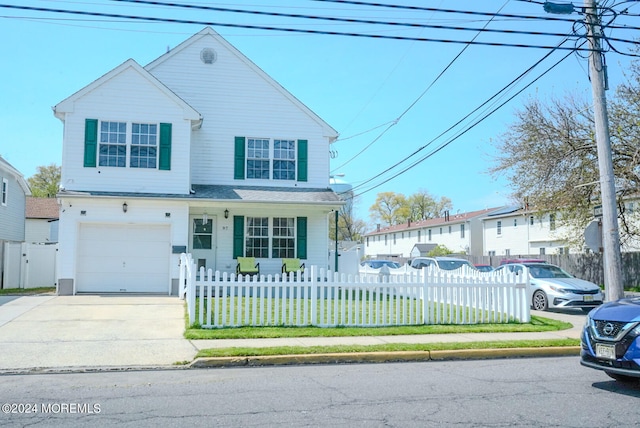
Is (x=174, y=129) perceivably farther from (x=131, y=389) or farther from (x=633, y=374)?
(x=633, y=374)

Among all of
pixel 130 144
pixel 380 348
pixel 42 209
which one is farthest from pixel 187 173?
pixel 42 209

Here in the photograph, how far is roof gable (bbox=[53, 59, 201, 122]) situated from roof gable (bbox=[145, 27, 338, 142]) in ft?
7.54

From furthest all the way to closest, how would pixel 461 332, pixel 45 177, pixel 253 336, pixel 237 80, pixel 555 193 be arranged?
1. pixel 45 177
2. pixel 555 193
3. pixel 237 80
4. pixel 461 332
5. pixel 253 336

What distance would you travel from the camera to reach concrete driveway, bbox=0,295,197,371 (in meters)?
8.89

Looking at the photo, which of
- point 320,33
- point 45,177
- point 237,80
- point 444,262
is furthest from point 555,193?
point 45,177

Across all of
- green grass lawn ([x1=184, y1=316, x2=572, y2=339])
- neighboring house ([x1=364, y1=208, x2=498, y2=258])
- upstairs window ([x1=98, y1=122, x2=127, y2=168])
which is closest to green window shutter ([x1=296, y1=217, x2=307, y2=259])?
upstairs window ([x1=98, y1=122, x2=127, y2=168])

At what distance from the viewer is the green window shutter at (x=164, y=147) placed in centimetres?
1889

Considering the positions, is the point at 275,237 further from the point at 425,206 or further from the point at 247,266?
the point at 425,206

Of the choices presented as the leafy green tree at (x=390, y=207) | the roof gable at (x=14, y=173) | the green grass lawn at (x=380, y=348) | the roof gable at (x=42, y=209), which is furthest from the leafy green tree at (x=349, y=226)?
the green grass lawn at (x=380, y=348)

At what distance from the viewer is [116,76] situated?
61.6 ft

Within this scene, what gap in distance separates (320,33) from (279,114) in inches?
377

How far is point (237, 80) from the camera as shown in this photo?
21.5m

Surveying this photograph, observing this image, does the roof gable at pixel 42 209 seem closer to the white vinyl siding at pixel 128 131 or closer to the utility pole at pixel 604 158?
the white vinyl siding at pixel 128 131

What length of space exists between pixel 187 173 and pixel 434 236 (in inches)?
1731
